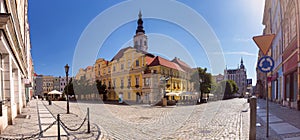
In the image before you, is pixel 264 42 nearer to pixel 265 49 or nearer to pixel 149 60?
pixel 265 49

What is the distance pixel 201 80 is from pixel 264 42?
26.5 metres

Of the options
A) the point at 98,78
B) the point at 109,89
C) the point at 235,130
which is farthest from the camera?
the point at 109,89

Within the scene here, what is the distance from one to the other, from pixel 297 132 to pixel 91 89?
17.6 metres

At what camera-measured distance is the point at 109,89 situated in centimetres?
2366

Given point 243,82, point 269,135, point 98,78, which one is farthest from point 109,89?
point 243,82

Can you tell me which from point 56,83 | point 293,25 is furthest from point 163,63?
point 56,83

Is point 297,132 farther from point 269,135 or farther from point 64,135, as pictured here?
point 64,135

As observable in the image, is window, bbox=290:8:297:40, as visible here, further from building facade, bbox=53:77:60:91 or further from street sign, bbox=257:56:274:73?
building facade, bbox=53:77:60:91

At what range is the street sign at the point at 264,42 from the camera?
6540mm

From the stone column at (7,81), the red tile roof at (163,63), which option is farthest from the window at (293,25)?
the stone column at (7,81)

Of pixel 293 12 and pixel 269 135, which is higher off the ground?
pixel 293 12

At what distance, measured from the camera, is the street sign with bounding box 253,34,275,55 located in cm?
654

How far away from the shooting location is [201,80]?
107ft

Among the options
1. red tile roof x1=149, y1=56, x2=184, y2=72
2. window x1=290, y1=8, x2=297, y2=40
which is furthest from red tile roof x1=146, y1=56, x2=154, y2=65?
window x1=290, y1=8, x2=297, y2=40
